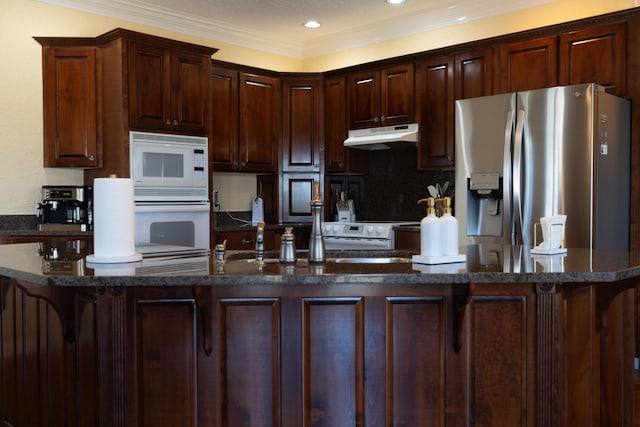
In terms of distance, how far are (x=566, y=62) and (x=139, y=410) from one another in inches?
139

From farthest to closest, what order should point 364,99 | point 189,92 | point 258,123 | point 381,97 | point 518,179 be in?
point 258,123 < point 364,99 < point 381,97 < point 189,92 < point 518,179

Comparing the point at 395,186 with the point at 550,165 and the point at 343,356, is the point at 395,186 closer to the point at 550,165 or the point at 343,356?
the point at 550,165

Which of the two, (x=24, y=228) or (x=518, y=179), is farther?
(x=24, y=228)

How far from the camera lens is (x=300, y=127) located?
5.79m

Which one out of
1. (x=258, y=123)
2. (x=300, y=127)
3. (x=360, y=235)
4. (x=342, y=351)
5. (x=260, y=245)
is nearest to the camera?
(x=342, y=351)

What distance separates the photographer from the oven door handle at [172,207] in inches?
179

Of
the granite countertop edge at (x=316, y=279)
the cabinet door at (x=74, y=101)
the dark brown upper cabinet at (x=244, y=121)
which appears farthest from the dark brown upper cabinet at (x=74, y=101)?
the granite countertop edge at (x=316, y=279)

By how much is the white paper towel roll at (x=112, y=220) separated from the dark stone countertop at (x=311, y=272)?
6 cm

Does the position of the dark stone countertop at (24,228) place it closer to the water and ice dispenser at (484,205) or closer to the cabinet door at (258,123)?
the cabinet door at (258,123)

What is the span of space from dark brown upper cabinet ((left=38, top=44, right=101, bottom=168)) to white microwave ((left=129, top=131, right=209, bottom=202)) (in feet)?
1.36

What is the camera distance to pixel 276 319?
2068mm

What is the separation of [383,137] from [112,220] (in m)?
3.35

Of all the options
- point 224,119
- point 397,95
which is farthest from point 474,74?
point 224,119

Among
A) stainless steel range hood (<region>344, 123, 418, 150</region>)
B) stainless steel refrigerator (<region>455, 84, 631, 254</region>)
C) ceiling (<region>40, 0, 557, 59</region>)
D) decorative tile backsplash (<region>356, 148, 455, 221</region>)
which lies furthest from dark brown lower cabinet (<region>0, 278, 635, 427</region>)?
ceiling (<region>40, 0, 557, 59</region>)
